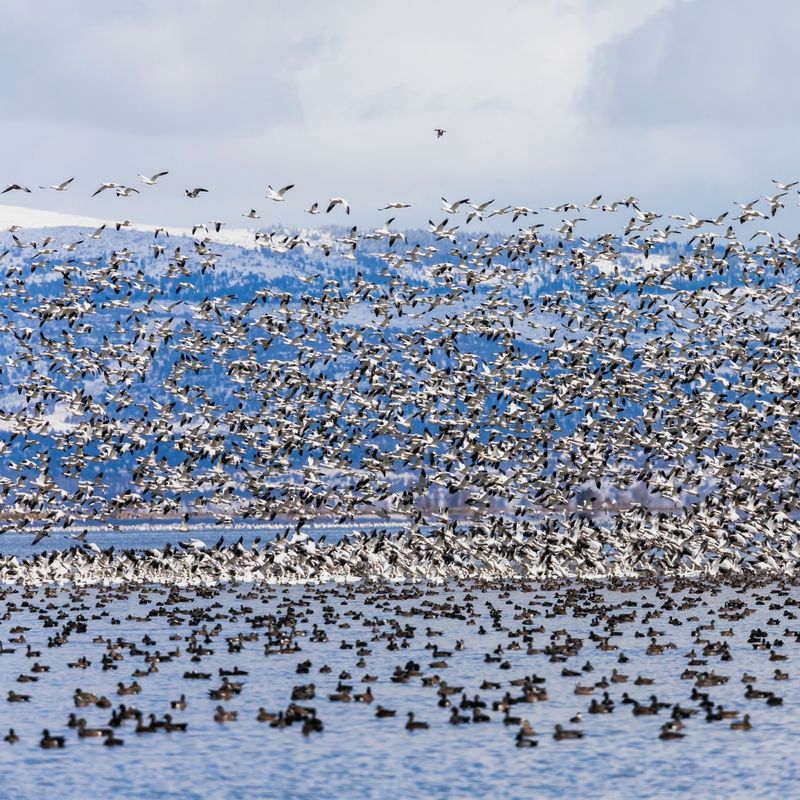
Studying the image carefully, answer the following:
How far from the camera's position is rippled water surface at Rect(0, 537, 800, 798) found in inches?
1321

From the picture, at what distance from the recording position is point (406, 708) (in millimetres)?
41719

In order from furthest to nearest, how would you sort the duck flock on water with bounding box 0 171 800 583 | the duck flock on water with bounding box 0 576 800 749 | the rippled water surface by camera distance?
1. the duck flock on water with bounding box 0 171 800 583
2. the duck flock on water with bounding box 0 576 800 749
3. the rippled water surface

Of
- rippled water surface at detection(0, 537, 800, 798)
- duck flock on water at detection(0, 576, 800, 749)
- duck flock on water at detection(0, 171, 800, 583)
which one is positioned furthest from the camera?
duck flock on water at detection(0, 171, 800, 583)

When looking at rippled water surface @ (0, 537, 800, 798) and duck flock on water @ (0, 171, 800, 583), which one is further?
duck flock on water @ (0, 171, 800, 583)

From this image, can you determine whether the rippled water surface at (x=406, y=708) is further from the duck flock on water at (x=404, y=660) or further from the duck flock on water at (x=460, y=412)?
the duck flock on water at (x=460, y=412)

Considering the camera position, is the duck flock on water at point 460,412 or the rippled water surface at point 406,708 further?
the duck flock on water at point 460,412

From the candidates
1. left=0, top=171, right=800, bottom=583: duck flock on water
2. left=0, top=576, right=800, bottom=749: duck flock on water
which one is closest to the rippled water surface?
left=0, top=576, right=800, bottom=749: duck flock on water

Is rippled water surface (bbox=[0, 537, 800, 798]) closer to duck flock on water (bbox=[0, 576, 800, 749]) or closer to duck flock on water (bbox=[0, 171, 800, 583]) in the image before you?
duck flock on water (bbox=[0, 576, 800, 749])

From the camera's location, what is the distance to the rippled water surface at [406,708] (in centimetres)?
3356

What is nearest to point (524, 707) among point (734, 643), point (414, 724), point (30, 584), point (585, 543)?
point (414, 724)

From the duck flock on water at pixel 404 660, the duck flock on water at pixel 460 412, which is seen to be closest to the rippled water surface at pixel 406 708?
the duck flock on water at pixel 404 660

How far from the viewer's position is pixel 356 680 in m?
46.6

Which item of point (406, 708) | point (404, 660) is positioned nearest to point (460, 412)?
point (404, 660)

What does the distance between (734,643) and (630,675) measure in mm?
9137
